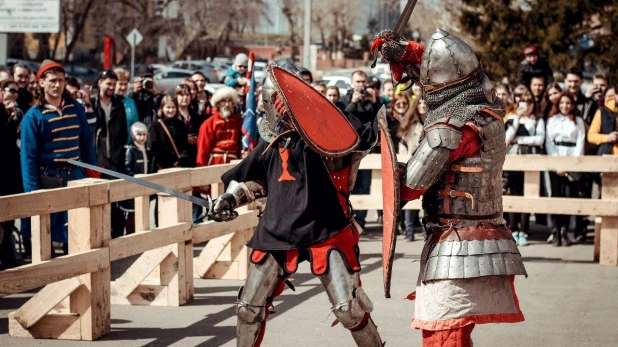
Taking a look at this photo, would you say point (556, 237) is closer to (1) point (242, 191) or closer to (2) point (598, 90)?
(2) point (598, 90)

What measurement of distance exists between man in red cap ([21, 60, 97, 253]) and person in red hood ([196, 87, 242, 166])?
1782 mm

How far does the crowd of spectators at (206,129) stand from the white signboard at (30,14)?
18.7 feet

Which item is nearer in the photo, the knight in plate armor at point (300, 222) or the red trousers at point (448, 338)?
the red trousers at point (448, 338)

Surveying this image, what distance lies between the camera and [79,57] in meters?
56.0

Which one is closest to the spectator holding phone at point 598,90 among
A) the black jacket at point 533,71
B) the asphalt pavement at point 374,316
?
the black jacket at point 533,71

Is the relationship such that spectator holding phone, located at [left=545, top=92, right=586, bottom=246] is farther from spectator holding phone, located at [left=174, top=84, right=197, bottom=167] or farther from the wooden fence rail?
spectator holding phone, located at [left=174, top=84, right=197, bottom=167]

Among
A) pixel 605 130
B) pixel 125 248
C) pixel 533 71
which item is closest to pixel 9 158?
pixel 125 248

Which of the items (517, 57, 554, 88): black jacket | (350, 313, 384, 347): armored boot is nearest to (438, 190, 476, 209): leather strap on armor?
(350, 313, 384, 347): armored boot

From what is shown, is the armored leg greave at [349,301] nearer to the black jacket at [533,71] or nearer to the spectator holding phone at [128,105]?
the spectator holding phone at [128,105]

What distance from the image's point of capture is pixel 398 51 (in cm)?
523

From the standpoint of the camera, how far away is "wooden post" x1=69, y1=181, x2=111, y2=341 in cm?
665

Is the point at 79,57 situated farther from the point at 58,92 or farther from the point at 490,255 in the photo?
the point at 490,255

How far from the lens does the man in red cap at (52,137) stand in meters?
8.45

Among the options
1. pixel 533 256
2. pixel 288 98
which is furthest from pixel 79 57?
pixel 288 98
